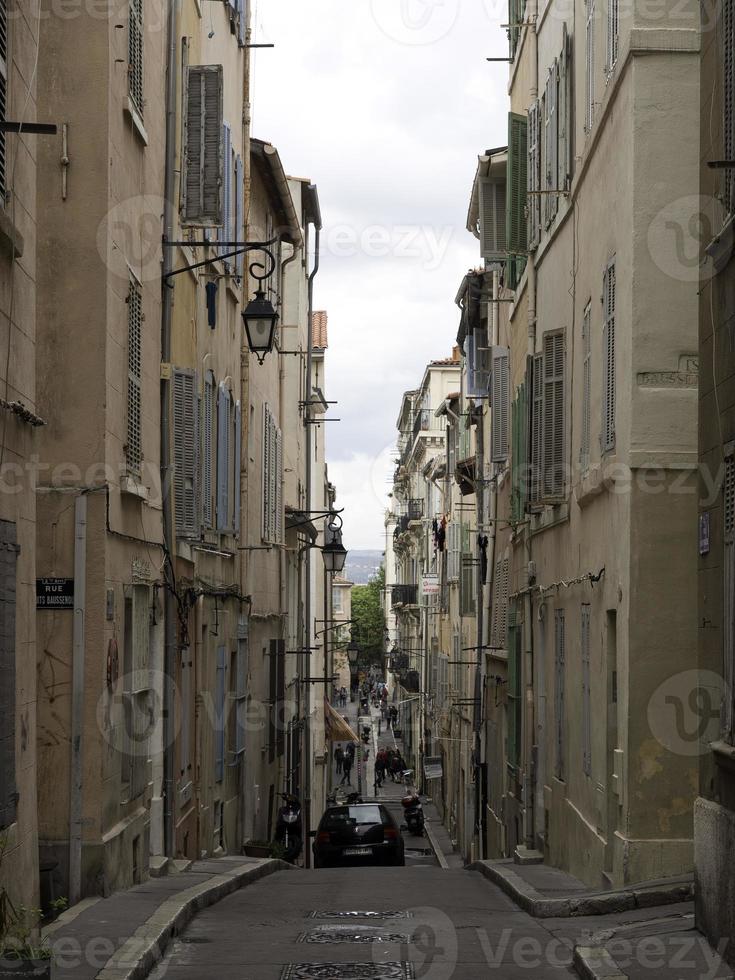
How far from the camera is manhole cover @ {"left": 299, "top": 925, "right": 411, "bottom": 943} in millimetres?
11438

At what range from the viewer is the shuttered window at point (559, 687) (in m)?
17.6

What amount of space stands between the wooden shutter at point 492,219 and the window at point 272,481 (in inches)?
184

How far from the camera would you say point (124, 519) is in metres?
13.5

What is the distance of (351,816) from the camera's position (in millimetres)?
24844

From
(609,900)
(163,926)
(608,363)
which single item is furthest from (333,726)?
(163,926)

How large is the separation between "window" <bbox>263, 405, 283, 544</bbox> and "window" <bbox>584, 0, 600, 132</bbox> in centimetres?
1092

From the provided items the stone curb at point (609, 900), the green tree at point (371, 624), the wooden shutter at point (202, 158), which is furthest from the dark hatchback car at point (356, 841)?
the green tree at point (371, 624)

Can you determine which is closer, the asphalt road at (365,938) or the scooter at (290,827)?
the asphalt road at (365,938)

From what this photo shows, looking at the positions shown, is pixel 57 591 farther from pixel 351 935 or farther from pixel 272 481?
pixel 272 481

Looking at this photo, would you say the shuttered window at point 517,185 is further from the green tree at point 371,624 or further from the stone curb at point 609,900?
the green tree at point 371,624

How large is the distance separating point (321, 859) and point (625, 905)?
13.2 meters

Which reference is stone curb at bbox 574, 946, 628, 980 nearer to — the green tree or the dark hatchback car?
the dark hatchback car

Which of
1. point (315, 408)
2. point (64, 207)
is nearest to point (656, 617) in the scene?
point (64, 207)

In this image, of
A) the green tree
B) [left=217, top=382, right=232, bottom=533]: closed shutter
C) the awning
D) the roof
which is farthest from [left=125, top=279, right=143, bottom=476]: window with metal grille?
the green tree
